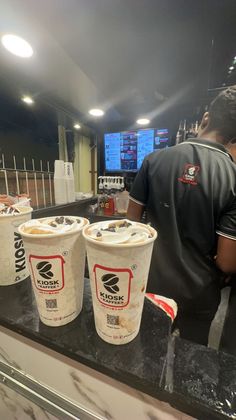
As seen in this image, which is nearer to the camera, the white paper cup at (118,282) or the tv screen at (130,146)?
the white paper cup at (118,282)

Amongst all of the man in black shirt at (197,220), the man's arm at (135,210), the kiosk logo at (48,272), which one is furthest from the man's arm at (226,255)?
the kiosk logo at (48,272)

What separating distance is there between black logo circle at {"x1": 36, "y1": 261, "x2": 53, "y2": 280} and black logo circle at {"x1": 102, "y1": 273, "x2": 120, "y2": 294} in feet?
0.38

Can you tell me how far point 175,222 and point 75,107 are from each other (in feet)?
6.92

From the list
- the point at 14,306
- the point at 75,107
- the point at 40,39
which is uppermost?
the point at 40,39

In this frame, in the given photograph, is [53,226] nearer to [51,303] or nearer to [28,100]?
[51,303]

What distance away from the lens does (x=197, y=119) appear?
2.29 meters

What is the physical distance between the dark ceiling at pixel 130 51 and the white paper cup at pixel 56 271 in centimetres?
144

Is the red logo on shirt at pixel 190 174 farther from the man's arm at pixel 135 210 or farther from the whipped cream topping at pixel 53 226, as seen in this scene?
the whipped cream topping at pixel 53 226

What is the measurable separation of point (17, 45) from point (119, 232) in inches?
67.3

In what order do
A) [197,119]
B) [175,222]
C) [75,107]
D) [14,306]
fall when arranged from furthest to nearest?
[75,107]
[197,119]
[175,222]
[14,306]

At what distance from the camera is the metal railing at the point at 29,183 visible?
155cm

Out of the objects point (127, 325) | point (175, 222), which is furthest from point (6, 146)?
point (127, 325)

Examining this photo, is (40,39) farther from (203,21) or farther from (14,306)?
(14,306)

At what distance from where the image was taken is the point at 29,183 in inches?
68.7
